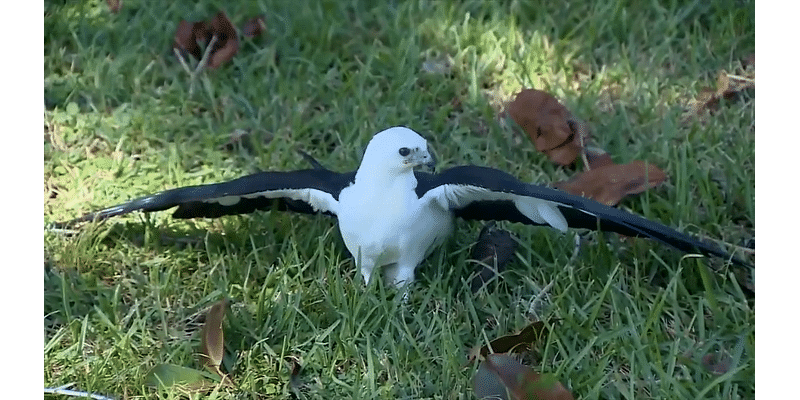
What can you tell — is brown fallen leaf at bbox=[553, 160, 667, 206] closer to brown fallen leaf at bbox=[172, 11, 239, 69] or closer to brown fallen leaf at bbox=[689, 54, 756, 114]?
brown fallen leaf at bbox=[689, 54, 756, 114]

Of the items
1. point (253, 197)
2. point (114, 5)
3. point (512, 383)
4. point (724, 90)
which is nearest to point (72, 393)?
point (253, 197)

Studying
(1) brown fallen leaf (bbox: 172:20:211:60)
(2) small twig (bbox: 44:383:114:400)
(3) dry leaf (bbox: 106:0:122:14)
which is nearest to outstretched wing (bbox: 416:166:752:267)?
(2) small twig (bbox: 44:383:114:400)

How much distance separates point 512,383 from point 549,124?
1190 millimetres

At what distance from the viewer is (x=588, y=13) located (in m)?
3.61

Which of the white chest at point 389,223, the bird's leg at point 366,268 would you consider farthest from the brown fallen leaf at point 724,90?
the bird's leg at point 366,268

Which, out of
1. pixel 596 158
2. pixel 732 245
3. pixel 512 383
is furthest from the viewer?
pixel 596 158

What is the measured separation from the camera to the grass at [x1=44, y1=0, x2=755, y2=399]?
7.05ft

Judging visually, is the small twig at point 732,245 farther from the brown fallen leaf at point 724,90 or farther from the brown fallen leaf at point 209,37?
the brown fallen leaf at point 209,37

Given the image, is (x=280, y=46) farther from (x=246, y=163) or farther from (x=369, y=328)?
(x=369, y=328)

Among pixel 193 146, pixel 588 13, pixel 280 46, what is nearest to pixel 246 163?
pixel 193 146

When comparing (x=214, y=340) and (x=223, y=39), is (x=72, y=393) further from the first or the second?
(x=223, y=39)

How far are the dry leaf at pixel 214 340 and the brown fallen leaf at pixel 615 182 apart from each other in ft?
3.41

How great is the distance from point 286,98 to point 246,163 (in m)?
0.37

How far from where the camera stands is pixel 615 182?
106 inches
